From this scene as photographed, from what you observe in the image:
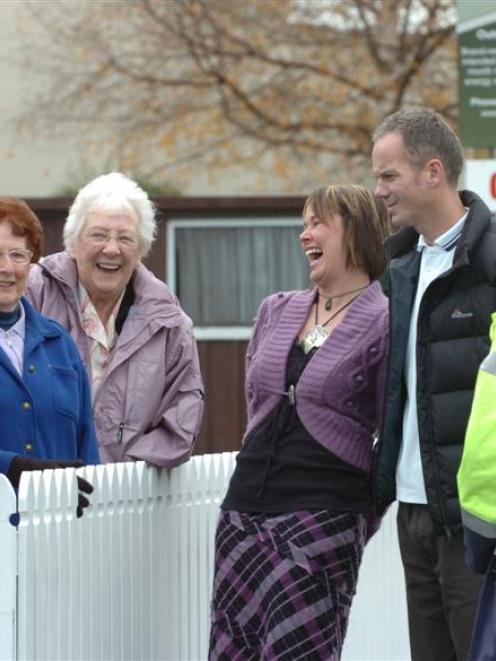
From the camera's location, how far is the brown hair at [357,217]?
471 cm

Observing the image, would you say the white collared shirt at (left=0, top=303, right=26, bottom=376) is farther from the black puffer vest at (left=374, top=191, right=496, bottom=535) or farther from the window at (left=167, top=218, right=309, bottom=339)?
the window at (left=167, top=218, right=309, bottom=339)

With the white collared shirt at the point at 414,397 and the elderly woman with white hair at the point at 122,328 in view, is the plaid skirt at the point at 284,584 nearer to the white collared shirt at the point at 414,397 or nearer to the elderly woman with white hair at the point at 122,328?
the white collared shirt at the point at 414,397

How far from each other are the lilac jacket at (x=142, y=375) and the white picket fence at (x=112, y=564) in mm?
137

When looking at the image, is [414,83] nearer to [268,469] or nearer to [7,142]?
[7,142]

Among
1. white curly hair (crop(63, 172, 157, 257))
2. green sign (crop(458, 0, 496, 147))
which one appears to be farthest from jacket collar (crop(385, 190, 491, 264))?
green sign (crop(458, 0, 496, 147))

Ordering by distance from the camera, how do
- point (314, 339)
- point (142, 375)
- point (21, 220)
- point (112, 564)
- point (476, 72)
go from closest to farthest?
point (314, 339) < point (21, 220) < point (112, 564) < point (142, 375) < point (476, 72)

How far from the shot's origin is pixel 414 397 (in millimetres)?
4398

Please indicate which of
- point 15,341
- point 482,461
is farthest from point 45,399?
point 482,461

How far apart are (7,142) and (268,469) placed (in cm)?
1254

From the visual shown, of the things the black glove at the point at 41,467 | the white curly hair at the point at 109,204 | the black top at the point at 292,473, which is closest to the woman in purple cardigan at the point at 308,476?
the black top at the point at 292,473

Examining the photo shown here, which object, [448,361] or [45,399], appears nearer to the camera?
[448,361]

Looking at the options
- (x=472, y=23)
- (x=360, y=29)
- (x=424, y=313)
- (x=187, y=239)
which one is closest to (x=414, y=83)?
(x=360, y=29)

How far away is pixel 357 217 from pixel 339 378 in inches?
19.5

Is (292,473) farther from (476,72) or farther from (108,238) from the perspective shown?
(476,72)
